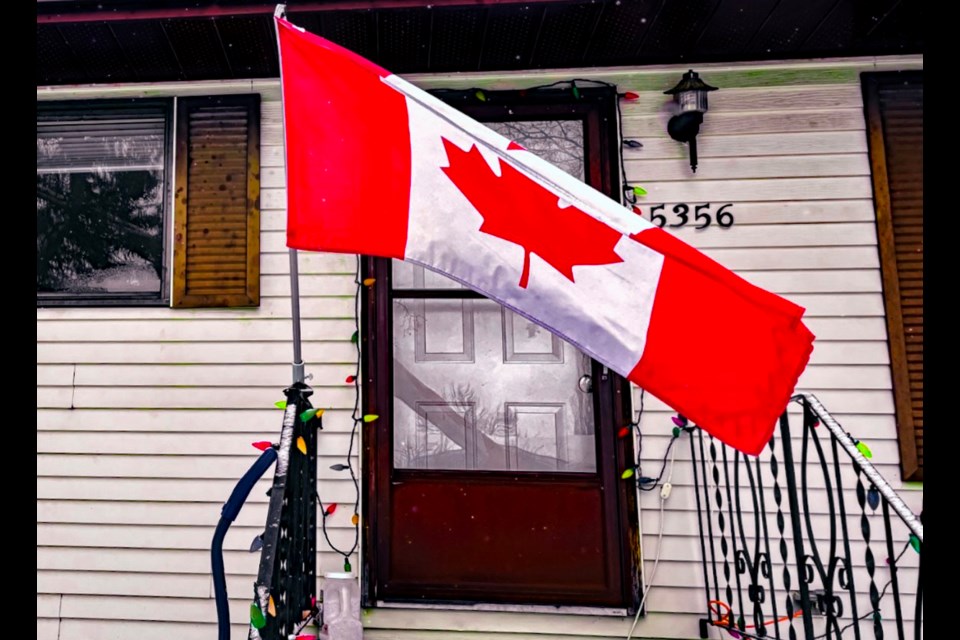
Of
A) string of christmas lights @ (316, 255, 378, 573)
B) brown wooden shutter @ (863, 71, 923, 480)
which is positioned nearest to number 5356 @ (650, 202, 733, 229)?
brown wooden shutter @ (863, 71, 923, 480)

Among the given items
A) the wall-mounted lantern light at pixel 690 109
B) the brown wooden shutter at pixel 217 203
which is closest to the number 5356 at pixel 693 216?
the wall-mounted lantern light at pixel 690 109

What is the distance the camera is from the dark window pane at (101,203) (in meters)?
3.39

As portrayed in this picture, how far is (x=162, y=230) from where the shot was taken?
338cm

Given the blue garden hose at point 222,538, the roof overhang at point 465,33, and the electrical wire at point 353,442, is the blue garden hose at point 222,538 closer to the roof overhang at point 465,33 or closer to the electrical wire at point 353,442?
the electrical wire at point 353,442

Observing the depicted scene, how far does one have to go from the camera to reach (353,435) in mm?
3158

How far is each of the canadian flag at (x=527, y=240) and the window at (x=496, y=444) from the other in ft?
5.00

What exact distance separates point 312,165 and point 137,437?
2445mm

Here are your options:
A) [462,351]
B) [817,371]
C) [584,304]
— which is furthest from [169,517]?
[817,371]

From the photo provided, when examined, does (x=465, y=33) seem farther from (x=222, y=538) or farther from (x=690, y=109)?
(x=222, y=538)

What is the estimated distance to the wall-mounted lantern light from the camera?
124 inches

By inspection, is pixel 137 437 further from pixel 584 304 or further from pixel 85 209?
pixel 584 304

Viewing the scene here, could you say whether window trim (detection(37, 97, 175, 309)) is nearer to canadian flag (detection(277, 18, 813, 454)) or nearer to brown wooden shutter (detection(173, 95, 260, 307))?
brown wooden shutter (detection(173, 95, 260, 307))

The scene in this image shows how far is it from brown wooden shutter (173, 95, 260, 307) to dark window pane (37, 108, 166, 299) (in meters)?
0.18
